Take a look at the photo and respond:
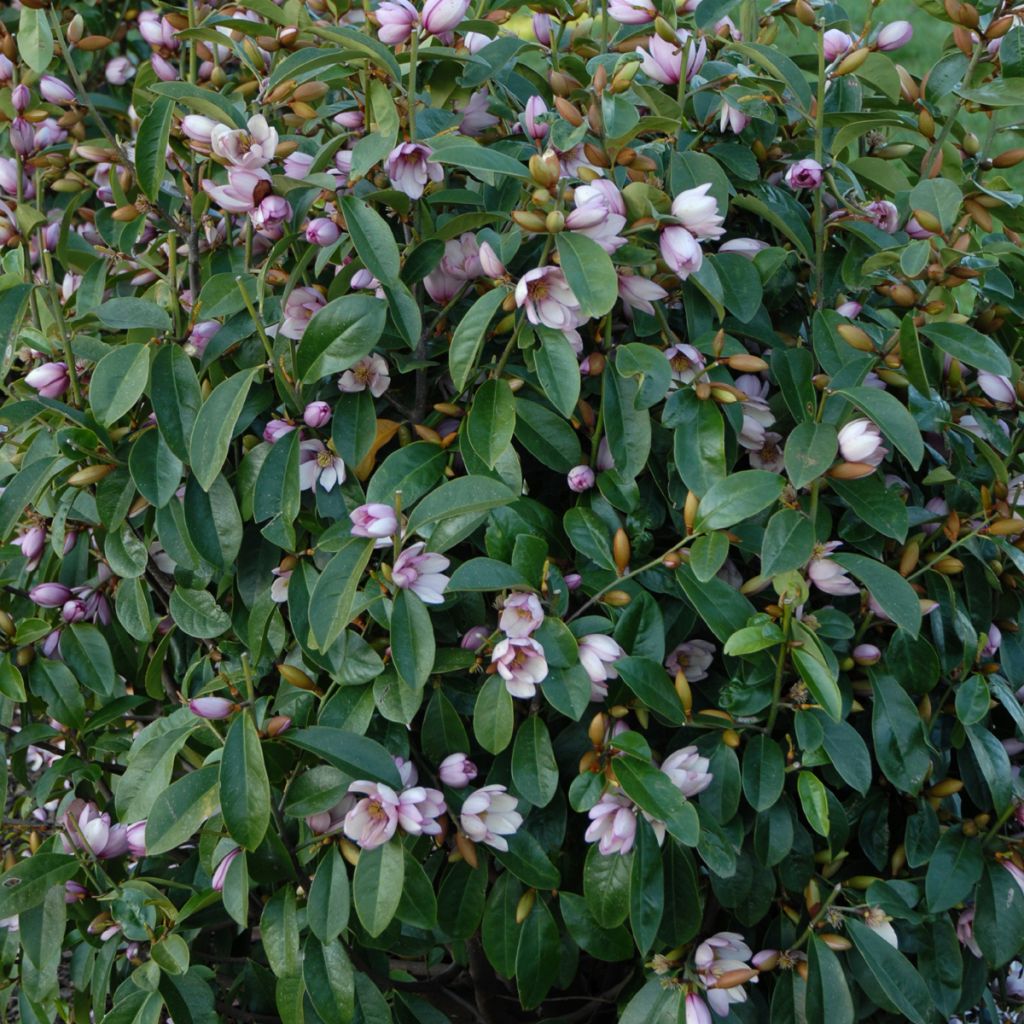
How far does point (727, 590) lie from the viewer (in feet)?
4.20

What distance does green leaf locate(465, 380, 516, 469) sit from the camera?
48.6 inches

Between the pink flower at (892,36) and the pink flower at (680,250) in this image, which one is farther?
the pink flower at (892,36)

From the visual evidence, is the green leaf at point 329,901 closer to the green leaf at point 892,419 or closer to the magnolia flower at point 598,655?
the magnolia flower at point 598,655

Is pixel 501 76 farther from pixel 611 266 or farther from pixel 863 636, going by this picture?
pixel 863 636

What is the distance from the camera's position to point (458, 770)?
1293mm

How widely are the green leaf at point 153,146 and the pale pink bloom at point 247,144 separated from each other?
0.09 m

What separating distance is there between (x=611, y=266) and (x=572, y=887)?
70 cm

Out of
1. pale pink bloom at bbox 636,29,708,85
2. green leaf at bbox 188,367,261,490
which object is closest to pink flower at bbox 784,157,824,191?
pale pink bloom at bbox 636,29,708,85

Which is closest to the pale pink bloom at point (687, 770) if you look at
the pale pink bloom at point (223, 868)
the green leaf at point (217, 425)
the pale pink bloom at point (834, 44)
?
the pale pink bloom at point (223, 868)

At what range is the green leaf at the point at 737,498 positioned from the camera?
1220 mm

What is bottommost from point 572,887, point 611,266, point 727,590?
point 572,887

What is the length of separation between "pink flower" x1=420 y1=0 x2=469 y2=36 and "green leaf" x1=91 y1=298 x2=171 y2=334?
42cm

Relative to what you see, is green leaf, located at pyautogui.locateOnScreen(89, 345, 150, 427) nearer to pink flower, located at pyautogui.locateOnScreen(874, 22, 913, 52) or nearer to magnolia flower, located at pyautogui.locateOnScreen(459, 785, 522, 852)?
magnolia flower, located at pyautogui.locateOnScreen(459, 785, 522, 852)

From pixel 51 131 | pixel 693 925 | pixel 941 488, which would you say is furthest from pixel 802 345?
pixel 51 131
